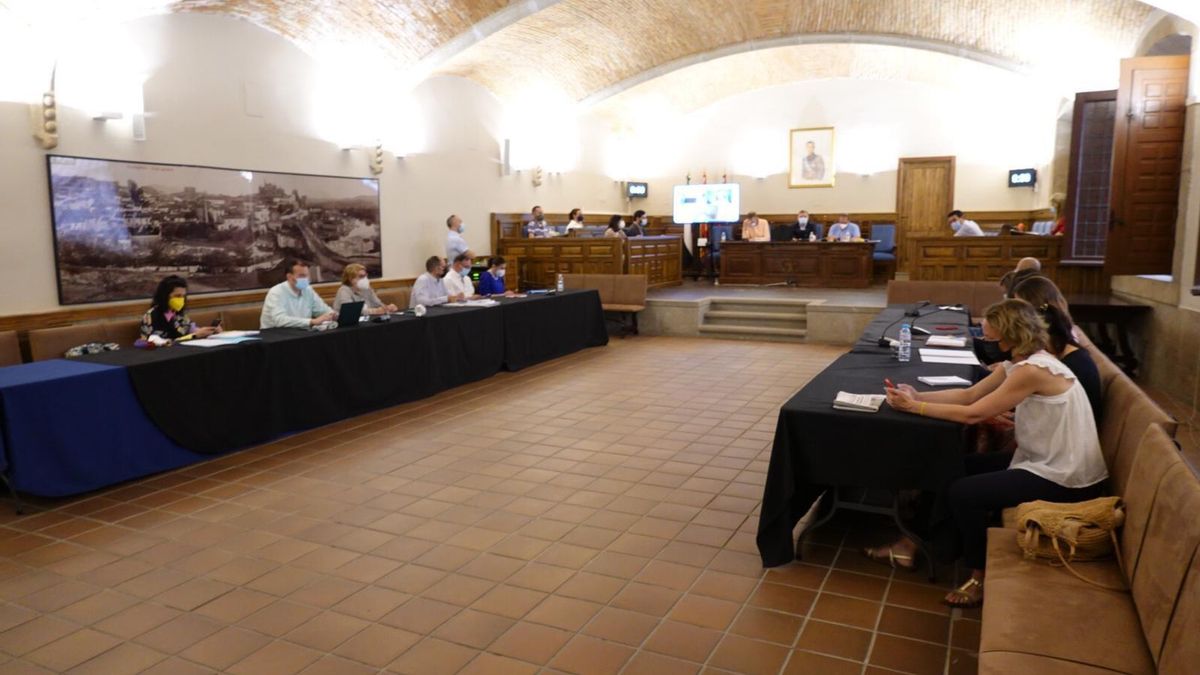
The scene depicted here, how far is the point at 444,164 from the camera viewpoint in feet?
37.7

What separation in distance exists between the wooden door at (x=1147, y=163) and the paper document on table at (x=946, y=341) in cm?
340

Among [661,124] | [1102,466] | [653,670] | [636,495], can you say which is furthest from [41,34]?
[661,124]

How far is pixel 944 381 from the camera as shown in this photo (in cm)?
384

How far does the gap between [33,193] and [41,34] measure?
1.33m

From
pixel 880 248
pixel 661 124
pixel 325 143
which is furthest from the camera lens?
pixel 661 124

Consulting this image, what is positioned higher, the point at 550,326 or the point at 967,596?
the point at 550,326

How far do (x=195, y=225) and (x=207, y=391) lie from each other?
11.3ft

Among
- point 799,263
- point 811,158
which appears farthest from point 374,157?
point 811,158

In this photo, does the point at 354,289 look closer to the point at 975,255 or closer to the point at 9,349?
the point at 9,349

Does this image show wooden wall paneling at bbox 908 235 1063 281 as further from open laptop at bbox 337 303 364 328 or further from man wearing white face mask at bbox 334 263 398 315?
open laptop at bbox 337 303 364 328

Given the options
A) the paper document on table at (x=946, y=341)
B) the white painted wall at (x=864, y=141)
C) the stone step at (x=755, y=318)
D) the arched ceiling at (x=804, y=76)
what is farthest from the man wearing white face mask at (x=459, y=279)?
the white painted wall at (x=864, y=141)

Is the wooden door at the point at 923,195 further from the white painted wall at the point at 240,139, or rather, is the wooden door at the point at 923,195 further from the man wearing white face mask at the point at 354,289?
the man wearing white face mask at the point at 354,289

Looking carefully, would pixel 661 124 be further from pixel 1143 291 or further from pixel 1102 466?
pixel 1102 466

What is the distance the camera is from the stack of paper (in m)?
3.37
